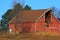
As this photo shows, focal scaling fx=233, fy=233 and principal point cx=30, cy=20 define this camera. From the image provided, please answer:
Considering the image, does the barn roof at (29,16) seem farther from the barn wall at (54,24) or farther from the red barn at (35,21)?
the barn wall at (54,24)

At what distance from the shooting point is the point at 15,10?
151ft

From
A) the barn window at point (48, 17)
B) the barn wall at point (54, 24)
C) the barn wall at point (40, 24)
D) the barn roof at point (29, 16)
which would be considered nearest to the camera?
the barn wall at point (40, 24)

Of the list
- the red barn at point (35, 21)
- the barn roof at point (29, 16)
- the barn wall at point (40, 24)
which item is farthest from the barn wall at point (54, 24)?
the barn roof at point (29, 16)

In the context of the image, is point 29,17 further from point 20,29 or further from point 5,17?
point 5,17

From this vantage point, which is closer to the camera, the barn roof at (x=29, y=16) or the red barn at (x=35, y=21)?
the red barn at (x=35, y=21)

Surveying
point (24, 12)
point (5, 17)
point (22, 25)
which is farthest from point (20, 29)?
point (5, 17)

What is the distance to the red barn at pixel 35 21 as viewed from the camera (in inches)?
2025

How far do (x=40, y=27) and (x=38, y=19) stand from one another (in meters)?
1.94

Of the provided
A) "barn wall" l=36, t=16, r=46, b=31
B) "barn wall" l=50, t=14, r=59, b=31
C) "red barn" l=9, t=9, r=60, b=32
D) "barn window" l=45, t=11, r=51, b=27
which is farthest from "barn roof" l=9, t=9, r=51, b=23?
"barn wall" l=50, t=14, r=59, b=31

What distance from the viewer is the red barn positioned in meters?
51.4

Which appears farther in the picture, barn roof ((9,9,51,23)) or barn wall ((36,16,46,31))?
barn roof ((9,9,51,23))

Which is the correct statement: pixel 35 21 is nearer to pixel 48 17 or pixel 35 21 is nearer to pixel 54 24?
pixel 48 17

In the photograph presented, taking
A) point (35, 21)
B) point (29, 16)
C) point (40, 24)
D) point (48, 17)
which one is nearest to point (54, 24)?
point (48, 17)

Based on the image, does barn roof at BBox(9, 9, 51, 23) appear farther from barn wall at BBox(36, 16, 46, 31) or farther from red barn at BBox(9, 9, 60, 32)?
barn wall at BBox(36, 16, 46, 31)
